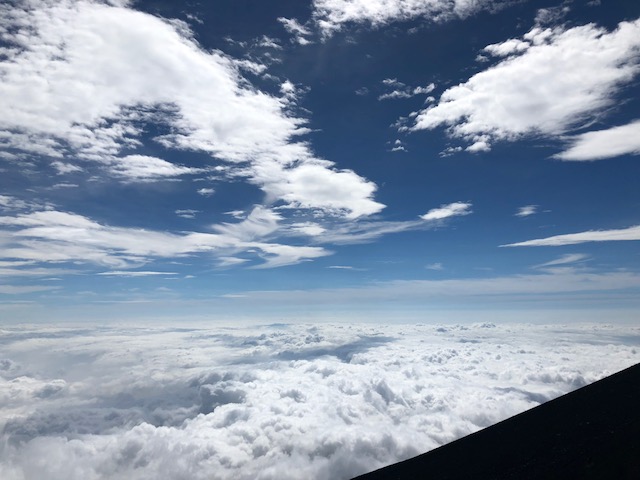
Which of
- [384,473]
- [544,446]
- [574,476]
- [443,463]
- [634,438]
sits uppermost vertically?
[634,438]

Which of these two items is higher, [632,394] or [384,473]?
[632,394]

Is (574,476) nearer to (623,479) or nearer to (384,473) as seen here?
(623,479)

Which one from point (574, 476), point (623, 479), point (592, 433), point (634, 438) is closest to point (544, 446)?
point (592, 433)

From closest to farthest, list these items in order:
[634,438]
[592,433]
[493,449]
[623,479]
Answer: [623,479] → [634,438] → [592,433] → [493,449]

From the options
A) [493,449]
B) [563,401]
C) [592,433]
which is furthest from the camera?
[563,401]

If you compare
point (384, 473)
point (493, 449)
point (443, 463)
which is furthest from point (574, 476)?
point (384, 473)

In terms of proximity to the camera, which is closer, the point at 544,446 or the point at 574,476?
the point at 574,476

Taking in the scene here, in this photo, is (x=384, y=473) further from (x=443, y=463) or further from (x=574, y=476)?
(x=574, y=476)
